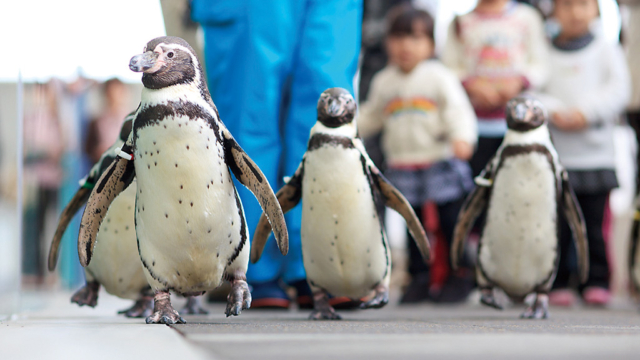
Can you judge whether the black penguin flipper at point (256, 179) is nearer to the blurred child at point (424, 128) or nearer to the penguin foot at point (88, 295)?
the penguin foot at point (88, 295)

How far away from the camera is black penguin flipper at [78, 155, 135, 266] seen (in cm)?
193

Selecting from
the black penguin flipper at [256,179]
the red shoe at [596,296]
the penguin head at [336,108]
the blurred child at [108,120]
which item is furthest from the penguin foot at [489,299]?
the blurred child at [108,120]

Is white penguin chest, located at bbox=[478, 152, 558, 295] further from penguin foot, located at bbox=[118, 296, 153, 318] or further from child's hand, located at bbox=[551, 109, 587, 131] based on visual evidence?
child's hand, located at bbox=[551, 109, 587, 131]

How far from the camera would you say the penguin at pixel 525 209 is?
2434 mm

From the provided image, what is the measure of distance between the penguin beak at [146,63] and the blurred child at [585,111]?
2.50 metres

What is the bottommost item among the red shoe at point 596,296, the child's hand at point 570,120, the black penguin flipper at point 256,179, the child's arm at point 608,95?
the red shoe at point 596,296

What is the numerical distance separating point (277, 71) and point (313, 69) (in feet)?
0.48

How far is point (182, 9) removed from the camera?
312 centimetres

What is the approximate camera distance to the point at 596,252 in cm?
363

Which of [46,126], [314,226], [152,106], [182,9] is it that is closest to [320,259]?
[314,226]

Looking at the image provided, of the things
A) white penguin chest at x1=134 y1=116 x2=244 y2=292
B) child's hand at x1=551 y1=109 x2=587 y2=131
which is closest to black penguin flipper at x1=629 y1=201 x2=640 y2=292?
child's hand at x1=551 y1=109 x2=587 y2=131

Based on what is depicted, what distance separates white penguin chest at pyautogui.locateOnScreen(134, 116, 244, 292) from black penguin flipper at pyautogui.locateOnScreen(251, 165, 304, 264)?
1.22 ft

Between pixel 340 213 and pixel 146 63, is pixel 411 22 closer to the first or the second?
pixel 340 213

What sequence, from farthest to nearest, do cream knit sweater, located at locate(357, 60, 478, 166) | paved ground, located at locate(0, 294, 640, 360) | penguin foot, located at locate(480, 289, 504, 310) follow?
1. cream knit sweater, located at locate(357, 60, 478, 166)
2. penguin foot, located at locate(480, 289, 504, 310)
3. paved ground, located at locate(0, 294, 640, 360)
